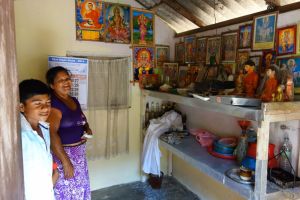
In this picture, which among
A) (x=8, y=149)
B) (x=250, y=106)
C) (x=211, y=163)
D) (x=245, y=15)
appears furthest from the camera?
(x=245, y=15)

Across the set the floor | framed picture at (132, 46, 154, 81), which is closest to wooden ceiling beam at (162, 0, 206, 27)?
framed picture at (132, 46, 154, 81)

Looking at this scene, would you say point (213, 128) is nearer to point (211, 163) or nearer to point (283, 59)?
point (211, 163)

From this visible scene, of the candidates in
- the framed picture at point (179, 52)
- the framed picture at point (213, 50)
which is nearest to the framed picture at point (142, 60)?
the framed picture at point (179, 52)

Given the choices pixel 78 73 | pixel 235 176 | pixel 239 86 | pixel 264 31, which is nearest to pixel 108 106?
pixel 78 73

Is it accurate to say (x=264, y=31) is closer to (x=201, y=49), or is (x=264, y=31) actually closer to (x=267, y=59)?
(x=267, y=59)

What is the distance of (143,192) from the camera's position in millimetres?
2627

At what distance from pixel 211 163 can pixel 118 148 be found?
128cm

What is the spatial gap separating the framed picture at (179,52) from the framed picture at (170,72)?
9 centimetres

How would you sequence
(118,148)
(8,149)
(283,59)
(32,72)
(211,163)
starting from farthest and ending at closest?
(118,148) → (32,72) → (211,163) → (283,59) → (8,149)

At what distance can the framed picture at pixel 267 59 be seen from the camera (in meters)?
1.63

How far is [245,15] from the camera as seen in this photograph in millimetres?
1867

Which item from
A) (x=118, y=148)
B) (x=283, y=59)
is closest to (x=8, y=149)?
(x=283, y=59)

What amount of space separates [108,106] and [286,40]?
70.7 inches

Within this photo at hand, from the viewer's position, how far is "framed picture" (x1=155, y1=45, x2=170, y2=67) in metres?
2.81
